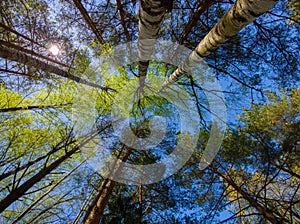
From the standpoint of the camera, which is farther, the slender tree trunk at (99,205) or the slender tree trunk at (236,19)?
the slender tree trunk at (99,205)

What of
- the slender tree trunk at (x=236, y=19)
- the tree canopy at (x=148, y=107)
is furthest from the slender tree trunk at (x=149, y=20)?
the slender tree trunk at (x=236, y=19)

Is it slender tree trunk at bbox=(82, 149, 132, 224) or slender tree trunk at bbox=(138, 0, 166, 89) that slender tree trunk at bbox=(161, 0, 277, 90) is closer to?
slender tree trunk at bbox=(138, 0, 166, 89)

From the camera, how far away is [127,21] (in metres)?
4.14

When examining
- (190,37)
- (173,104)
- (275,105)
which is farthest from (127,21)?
(275,105)

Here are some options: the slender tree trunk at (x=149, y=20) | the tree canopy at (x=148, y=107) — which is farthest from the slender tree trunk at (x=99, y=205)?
the slender tree trunk at (x=149, y=20)

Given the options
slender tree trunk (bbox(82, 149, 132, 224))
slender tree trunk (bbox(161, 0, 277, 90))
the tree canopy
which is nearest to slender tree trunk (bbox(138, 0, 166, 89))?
the tree canopy

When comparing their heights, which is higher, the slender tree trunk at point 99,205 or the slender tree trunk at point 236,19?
the slender tree trunk at point 236,19

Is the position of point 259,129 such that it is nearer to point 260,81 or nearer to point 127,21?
point 260,81

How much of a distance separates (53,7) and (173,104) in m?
4.03

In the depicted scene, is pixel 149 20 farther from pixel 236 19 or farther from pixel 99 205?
pixel 99 205

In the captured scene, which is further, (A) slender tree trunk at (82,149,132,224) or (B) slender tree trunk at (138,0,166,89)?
(A) slender tree trunk at (82,149,132,224)

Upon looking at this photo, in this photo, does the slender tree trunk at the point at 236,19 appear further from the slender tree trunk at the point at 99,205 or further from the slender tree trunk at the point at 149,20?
the slender tree trunk at the point at 99,205

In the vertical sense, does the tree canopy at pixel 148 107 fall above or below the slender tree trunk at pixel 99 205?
above

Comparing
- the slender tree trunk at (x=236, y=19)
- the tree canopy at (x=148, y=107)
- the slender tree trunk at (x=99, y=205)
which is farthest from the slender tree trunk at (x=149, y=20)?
the slender tree trunk at (x=99, y=205)
